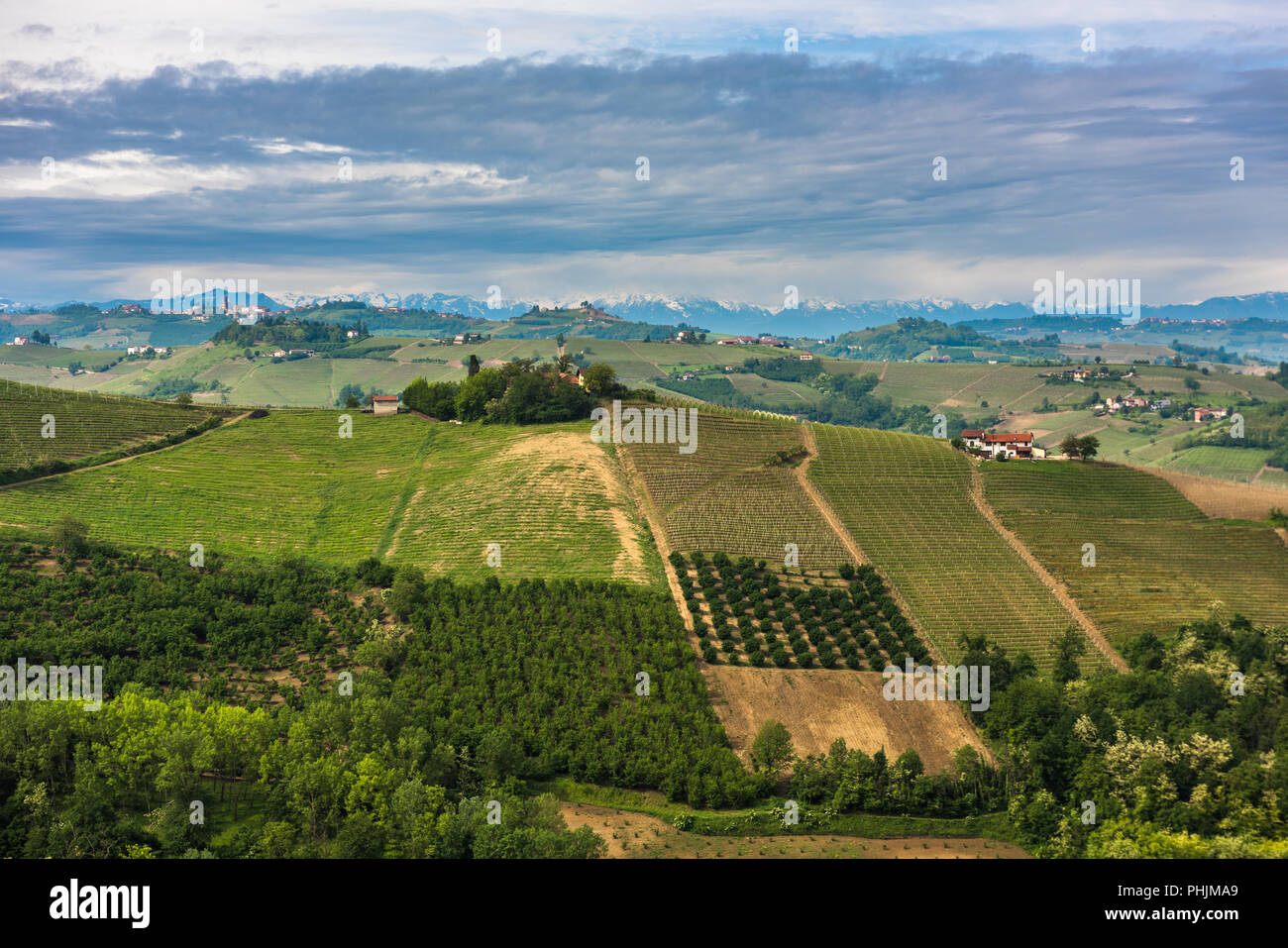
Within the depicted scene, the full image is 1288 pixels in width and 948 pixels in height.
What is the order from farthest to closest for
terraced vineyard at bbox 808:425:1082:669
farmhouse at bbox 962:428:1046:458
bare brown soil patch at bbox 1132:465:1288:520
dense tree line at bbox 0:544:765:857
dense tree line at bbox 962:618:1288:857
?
farmhouse at bbox 962:428:1046:458
bare brown soil patch at bbox 1132:465:1288:520
terraced vineyard at bbox 808:425:1082:669
dense tree line at bbox 962:618:1288:857
dense tree line at bbox 0:544:765:857

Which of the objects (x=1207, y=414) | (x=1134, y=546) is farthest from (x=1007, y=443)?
(x=1207, y=414)

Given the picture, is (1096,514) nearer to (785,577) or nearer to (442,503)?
(785,577)

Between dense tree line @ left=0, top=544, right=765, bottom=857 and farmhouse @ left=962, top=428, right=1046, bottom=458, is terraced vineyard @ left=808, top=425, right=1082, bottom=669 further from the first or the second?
dense tree line @ left=0, top=544, right=765, bottom=857

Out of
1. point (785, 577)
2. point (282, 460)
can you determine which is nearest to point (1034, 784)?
point (785, 577)

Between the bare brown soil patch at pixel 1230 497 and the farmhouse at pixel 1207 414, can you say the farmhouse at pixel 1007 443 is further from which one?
the farmhouse at pixel 1207 414

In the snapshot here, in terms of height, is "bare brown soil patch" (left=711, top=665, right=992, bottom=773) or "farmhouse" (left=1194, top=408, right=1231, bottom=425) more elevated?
"farmhouse" (left=1194, top=408, right=1231, bottom=425)

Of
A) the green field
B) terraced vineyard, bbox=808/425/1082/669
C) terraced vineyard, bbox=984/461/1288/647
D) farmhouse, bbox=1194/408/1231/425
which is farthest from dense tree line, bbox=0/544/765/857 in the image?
farmhouse, bbox=1194/408/1231/425

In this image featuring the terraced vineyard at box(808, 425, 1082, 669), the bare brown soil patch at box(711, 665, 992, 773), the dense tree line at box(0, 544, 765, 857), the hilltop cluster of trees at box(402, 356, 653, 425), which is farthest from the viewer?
the hilltop cluster of trees at box(402, 356, 653, 425)

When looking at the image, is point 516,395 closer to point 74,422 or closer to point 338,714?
point 74,422
